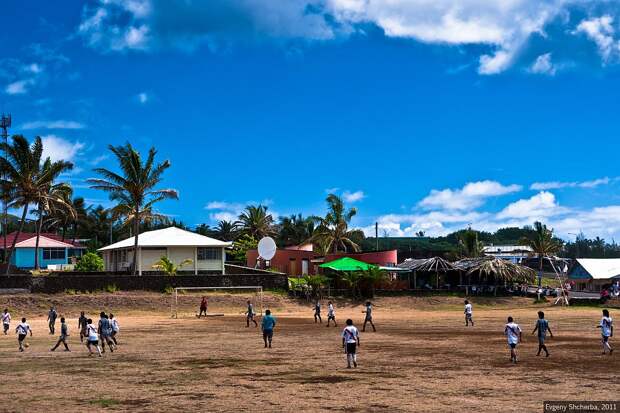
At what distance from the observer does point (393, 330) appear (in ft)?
117

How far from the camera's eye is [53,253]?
84.3 m

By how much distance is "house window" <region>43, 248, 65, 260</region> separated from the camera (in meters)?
83.6

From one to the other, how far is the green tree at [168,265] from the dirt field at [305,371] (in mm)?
19716

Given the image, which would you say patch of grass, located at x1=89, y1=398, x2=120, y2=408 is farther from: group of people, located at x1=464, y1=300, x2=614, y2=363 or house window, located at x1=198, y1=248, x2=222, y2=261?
house window, located at x1=198, y1=248, x2=222, y2=261

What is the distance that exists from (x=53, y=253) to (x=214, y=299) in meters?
41.2

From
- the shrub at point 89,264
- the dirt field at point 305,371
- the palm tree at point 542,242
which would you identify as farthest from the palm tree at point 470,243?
the dirt field at point 305,371

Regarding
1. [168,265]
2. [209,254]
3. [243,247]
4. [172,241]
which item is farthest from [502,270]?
[243,247]

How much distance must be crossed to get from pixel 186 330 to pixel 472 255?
6254 centimetres

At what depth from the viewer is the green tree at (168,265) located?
57562 millimetres

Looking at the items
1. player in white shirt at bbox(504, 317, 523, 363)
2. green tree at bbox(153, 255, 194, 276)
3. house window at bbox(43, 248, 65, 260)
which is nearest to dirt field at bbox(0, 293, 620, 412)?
player in white shirt at bbox(504, 317, 523, 363)

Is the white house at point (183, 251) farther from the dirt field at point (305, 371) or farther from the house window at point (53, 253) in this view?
the house window at point (53, 253)

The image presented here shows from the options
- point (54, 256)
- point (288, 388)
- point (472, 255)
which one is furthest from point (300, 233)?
point (288, 388)

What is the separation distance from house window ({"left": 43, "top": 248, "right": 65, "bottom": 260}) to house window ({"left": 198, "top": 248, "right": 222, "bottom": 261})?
3177 centimetres

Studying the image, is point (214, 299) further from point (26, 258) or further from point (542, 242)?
point (542, 242)
